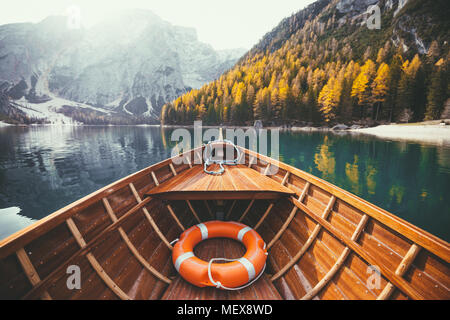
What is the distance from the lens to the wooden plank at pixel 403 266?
6.02 ft

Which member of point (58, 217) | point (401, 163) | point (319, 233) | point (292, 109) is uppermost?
point (292, 109)

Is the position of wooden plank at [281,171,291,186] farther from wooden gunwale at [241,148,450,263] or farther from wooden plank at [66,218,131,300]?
wooden plank at [66,218,131,300]

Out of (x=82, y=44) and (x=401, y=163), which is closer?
(x=401, y=163)

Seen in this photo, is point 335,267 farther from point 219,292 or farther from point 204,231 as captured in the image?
point 204,231

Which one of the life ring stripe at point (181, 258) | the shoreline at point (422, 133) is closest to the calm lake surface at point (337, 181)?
the life ring stripe at point (181, 258)

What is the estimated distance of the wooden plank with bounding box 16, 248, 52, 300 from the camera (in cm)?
171

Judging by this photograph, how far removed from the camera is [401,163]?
1277 cm

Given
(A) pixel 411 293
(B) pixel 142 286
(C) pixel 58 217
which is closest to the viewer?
(A) pixel 411 293

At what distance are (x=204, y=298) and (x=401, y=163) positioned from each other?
16745 mm

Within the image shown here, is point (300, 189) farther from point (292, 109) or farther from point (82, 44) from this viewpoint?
point (82, 44)

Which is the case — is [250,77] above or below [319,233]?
above

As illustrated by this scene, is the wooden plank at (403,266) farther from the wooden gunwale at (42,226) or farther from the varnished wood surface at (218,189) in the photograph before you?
the wooden gunwale at (42,226)

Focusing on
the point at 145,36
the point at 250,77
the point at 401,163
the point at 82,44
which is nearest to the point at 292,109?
the point at 250,77

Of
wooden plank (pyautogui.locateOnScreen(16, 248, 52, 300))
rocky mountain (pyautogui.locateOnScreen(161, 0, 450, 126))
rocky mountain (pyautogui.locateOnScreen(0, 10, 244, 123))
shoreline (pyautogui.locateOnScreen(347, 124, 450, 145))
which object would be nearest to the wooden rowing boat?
wooden plank (pyautogui.locateOnScreen(16, 248, 52, 300))
